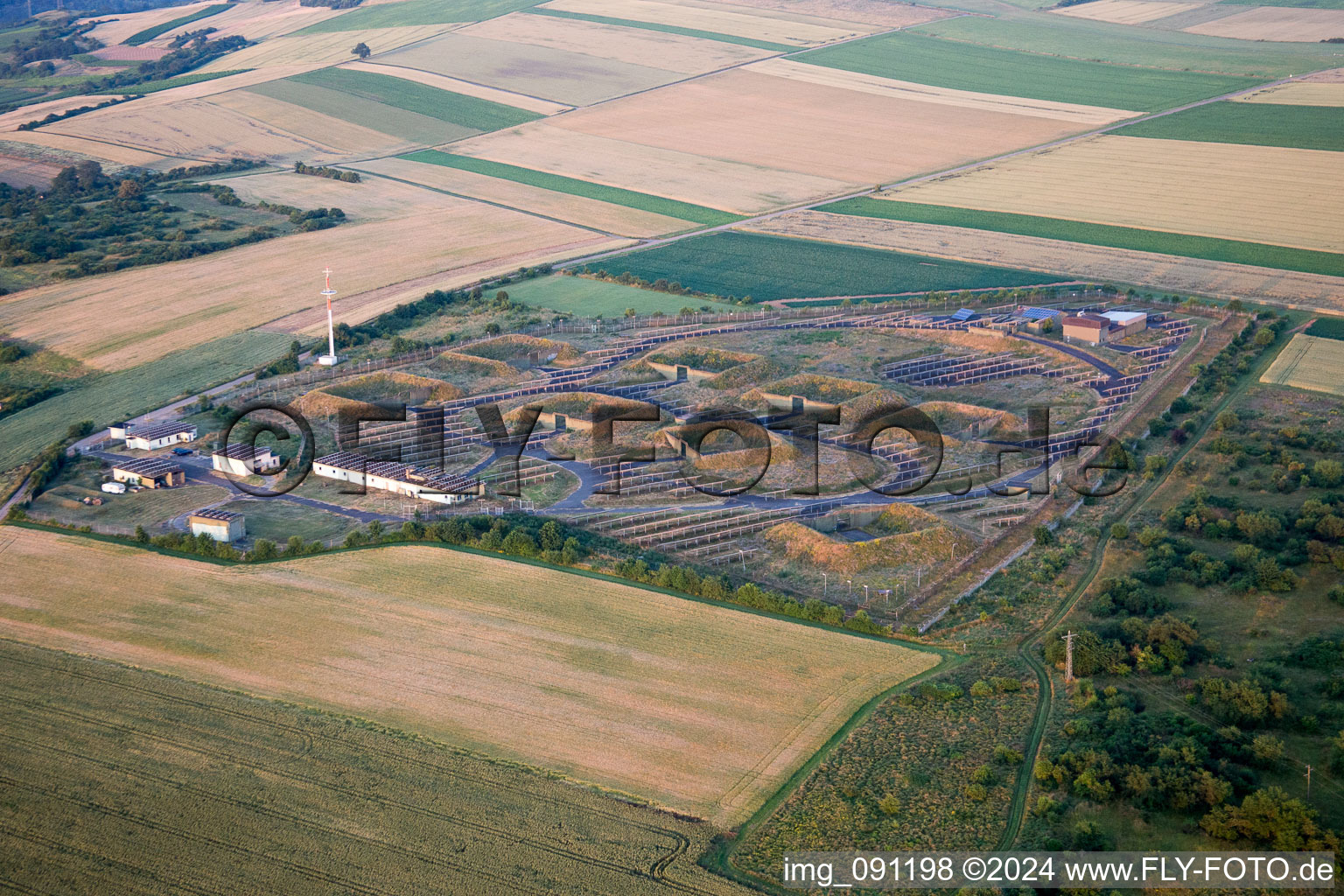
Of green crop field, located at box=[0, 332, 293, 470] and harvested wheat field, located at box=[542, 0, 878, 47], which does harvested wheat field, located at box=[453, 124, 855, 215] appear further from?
green crop field, located at box=[0, 332, 293, 470]

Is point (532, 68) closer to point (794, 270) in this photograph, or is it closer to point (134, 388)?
point (794, 270)

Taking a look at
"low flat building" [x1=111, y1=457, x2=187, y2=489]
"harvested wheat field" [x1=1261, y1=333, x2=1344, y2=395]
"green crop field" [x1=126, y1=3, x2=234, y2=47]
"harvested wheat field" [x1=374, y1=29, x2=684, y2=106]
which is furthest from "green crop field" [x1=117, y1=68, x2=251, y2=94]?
"harvested wheat field" [x1=1261, y1=333, x2=1344, y2=395]

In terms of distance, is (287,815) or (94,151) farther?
(94,151)

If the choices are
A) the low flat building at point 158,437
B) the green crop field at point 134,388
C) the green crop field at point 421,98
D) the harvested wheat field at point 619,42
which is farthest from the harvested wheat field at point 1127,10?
the low flat building at point 158,437

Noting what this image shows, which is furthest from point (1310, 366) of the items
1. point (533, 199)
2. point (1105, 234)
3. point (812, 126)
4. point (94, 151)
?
point (94, 151)

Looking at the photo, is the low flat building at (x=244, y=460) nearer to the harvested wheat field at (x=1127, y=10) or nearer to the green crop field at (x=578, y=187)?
the green crop field at (x=578, y=187)

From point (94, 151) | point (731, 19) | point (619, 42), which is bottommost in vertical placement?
point (94, 151)
